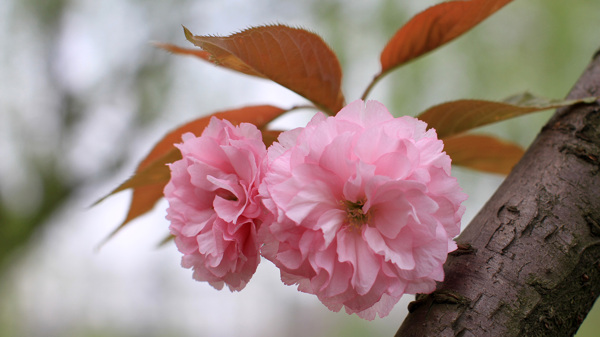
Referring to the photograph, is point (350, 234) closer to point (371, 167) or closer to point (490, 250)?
point (371, 167)

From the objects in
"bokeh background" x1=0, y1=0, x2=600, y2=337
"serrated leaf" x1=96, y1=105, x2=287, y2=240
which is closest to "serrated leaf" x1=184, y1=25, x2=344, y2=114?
"serrated leaf" x1=96, y1=105, x2=287, y2=240

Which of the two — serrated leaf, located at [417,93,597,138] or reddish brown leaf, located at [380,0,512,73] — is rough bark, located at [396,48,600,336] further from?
reddish brown leaf, located at [380,0,512,73]

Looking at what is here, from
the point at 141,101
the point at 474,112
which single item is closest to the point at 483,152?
the point at 474,112

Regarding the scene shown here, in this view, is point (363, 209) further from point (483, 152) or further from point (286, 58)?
point (483, 152)

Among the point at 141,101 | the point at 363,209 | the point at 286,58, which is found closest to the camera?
the point at 363,209

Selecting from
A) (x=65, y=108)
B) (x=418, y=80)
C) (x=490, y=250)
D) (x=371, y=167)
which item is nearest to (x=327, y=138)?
(x=371, y=167)

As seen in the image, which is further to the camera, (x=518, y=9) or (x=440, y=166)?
(x=518, y=9)

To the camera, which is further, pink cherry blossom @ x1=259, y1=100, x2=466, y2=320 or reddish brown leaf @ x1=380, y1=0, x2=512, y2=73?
reddish brown leaf @ x1=380, y1=0, x2=512, y2=73
